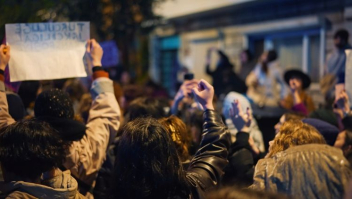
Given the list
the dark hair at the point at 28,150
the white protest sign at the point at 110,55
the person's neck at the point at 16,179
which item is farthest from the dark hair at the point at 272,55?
the person's neck at the point at 16,179

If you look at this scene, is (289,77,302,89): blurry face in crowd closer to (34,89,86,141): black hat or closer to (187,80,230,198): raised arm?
(187,80,230,198): raised arm

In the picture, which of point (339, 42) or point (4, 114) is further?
point (339, 42)

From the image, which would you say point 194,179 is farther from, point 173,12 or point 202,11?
point 173,12

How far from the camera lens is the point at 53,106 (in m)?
3.18

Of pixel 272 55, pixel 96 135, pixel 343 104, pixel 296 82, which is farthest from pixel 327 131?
pixel 272 55

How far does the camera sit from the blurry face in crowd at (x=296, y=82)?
6198 millimetres

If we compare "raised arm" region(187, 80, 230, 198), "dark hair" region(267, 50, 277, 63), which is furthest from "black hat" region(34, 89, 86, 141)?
"dark hair" region(267, 50, 277, 63)

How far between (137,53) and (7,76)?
479 inches

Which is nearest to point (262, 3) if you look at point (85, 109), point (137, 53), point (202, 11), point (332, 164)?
point (202, 11)

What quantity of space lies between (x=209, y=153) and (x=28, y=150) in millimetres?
962

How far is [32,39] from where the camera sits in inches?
157

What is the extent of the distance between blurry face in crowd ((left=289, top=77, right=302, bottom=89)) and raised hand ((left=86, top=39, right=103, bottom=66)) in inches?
121

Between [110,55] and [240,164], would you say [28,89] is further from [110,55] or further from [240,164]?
[110,55]

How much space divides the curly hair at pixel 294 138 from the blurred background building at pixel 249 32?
6.71 m
